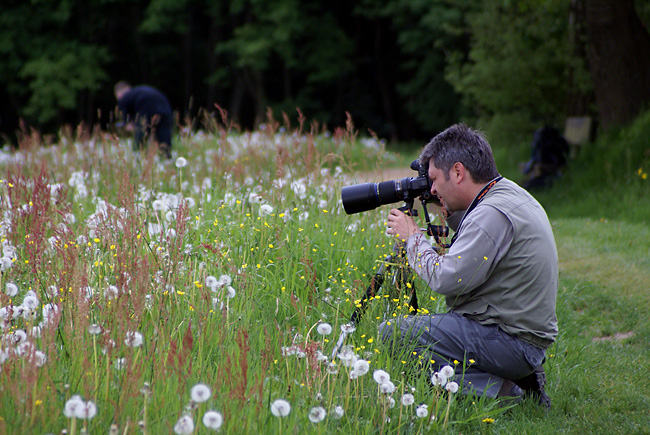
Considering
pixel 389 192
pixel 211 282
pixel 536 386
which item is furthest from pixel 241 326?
pixel 536 386

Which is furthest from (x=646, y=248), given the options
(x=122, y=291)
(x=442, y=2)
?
(x=442, y=2)

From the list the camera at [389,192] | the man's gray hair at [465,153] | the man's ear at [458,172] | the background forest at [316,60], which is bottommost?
the background forest at [316,60]

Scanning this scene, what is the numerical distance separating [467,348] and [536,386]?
1.63ft

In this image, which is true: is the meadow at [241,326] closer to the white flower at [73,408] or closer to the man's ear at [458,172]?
the white flower at [73,408]

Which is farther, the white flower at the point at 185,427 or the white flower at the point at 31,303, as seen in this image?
the white flower at the point at 31,303

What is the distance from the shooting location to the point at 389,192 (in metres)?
3.36

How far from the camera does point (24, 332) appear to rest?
96.7 inches

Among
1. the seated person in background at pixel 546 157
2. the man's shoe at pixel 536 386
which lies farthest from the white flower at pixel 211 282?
the seated person in background at pixel 546 157

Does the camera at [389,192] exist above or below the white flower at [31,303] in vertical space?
above

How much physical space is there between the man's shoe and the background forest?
8514 mm

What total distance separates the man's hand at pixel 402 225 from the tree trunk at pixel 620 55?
6789mm

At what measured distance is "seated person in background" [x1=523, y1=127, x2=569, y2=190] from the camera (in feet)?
30.4

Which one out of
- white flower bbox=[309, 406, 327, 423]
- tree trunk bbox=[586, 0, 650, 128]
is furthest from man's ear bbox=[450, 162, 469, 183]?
tree trunk bbox=[586, 0, 650, 128]

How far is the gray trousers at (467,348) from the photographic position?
3.01 meters
